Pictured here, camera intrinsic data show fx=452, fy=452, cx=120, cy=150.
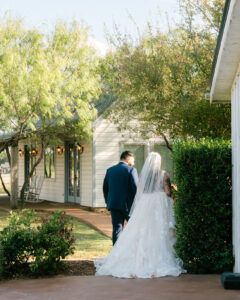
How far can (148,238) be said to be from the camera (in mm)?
7254

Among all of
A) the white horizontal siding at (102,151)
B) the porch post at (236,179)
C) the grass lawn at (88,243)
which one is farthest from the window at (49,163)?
the porch post at (236,179)

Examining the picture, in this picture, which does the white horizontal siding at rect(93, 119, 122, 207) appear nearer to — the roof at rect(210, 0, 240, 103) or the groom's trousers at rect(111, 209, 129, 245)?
the groom's trousers at rect(111, 209, 129, 245)

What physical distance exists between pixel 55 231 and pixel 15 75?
8.05m

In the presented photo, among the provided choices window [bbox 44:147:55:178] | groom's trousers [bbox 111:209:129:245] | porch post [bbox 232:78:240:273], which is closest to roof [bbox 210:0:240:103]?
porch post [bbox 232:78:240:273]

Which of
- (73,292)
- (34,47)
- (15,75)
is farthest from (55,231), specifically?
(34,47)

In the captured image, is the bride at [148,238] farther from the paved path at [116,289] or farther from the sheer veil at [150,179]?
the paved path at [116,289]

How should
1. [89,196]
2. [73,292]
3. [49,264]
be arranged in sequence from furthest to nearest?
[89,196]
[49,264]
[73,292]

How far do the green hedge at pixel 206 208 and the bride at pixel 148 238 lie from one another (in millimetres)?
393

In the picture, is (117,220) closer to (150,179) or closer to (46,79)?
(150,179)

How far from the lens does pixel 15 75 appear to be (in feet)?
46.2

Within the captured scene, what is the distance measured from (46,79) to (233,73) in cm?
875

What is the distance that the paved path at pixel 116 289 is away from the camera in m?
5.48

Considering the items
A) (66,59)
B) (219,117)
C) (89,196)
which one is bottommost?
(89,196)

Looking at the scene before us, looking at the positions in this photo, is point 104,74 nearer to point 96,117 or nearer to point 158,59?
point 96,117
